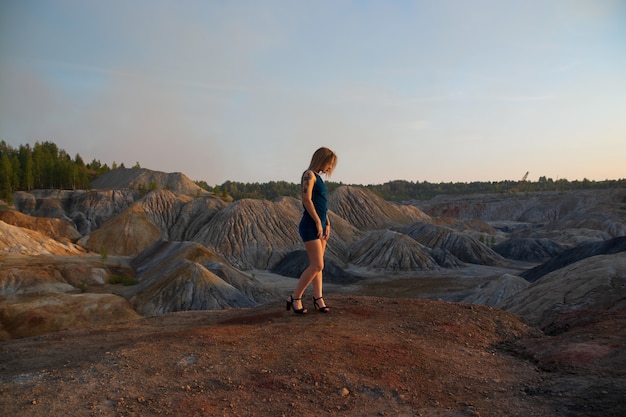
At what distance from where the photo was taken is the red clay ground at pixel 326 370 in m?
4.59

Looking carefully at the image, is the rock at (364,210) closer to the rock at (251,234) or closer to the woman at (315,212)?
the rock at (251,234)

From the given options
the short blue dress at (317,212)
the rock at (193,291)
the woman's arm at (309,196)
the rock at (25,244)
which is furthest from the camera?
the rock at (25,244)

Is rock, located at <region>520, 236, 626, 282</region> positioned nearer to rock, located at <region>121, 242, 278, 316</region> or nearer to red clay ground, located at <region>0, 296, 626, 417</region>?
rock, located at <region>121, 242, 278, 316</region>

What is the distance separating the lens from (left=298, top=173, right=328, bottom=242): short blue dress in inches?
311

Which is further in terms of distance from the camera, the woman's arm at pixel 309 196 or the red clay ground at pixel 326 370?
the woman's arm at pixel 309 196

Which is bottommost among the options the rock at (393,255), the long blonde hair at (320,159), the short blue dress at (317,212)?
the rock at (393,255)

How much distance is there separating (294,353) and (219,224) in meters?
52.3

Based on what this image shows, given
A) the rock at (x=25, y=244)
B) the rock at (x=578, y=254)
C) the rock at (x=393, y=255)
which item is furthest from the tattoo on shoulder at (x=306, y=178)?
the rock at (x=393, y=255)

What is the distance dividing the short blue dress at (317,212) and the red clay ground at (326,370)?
1.54m

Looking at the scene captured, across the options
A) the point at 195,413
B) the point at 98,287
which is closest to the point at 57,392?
the point at 195,413

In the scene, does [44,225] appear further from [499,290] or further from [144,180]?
[499,290]

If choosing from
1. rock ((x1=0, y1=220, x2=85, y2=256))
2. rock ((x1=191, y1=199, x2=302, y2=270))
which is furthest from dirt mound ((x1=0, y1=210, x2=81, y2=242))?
rock ((x1=191, y1=199, x2=302, y2=270))

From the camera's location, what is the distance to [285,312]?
8.88 m

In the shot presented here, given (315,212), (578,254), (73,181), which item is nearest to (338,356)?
(315,212)
